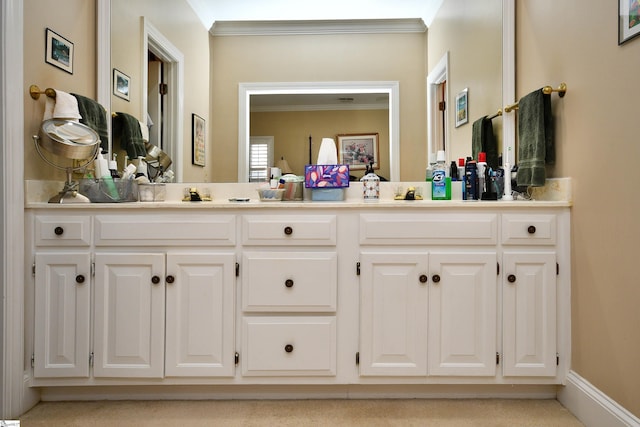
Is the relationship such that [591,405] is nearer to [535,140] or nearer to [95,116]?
[535,140]

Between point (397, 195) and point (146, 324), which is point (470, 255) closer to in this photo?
point (397, 195)

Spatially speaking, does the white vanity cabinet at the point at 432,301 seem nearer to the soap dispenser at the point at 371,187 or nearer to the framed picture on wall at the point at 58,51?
the soap dispenser at the point at 371,187

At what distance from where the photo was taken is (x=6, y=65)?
1753 mm

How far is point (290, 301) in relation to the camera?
73.1 inches

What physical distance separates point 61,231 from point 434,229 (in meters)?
1.57

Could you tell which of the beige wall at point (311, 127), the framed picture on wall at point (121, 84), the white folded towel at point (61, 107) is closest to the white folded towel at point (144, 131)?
the framed picture on wall at point (121, 84)

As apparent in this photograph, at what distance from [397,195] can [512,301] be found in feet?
2.56

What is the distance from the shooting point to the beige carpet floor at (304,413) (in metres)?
1.74

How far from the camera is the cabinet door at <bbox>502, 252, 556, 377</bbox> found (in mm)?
1848

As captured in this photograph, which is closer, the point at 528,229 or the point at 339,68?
the point at 528,229

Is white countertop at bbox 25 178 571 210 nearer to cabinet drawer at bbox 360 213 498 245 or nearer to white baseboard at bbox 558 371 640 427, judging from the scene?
cabinet drawer at bbox 360 213 498 245

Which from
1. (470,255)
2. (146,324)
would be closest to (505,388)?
(470,255)

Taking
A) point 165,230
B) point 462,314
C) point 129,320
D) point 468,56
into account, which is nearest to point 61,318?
point 129,320

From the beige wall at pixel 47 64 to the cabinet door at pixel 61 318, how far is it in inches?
16.7
